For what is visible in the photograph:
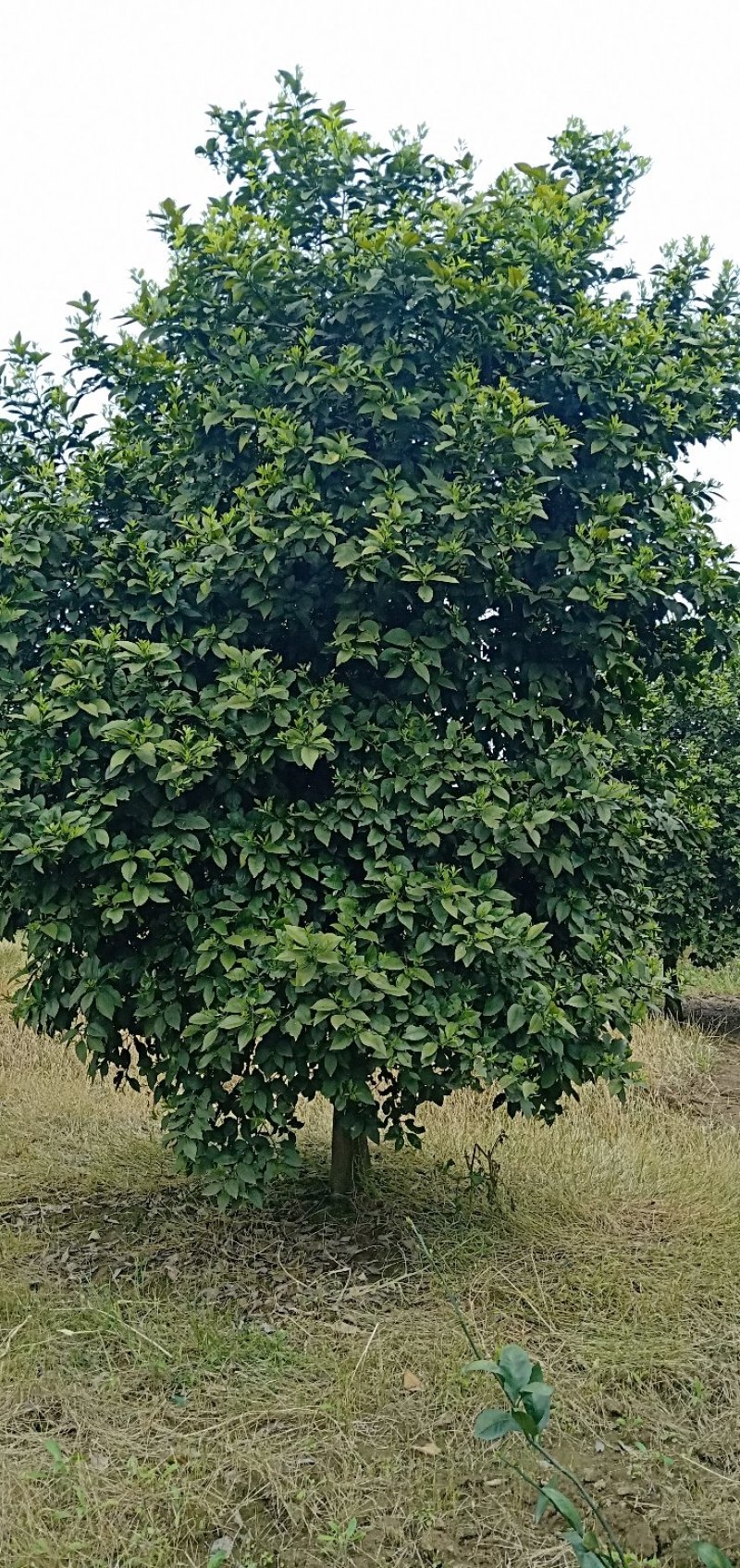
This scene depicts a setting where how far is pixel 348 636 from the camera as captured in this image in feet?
11.6

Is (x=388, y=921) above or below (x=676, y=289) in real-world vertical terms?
below

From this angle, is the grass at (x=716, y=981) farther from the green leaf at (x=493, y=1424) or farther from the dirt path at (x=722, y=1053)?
the green leaf at (x=493, y=1424)

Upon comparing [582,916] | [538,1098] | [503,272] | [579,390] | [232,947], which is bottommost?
[538,1098]

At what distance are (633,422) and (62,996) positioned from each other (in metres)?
2.64

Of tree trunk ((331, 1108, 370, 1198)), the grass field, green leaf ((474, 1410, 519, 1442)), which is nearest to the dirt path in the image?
the grass field

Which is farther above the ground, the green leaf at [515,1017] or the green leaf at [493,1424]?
the green leaf at [515,1017]

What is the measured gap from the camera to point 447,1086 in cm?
369

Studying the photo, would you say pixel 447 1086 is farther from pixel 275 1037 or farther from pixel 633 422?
pixel 633 422

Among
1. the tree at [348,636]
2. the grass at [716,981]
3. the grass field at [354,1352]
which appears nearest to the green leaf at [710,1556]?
the grass field at [354,1352]

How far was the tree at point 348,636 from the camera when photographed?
3496mm

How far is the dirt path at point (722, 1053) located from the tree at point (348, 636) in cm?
322

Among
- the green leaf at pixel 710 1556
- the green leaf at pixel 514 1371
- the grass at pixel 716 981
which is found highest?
the grass at pixel 716 981

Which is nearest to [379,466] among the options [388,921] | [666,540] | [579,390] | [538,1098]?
A: [579,390]

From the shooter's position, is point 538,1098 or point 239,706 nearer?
point 239,706
